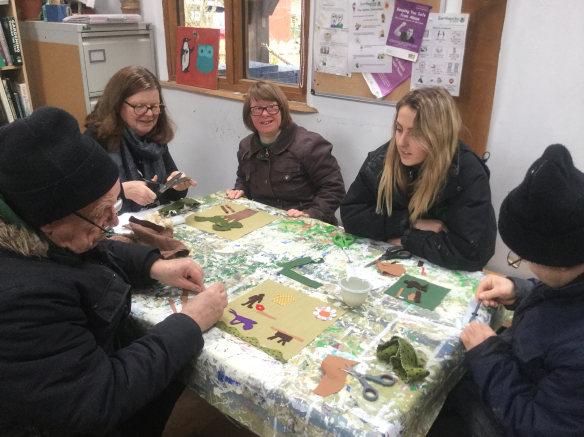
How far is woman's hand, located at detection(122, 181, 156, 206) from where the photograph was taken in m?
1.93

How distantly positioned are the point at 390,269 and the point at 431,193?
1.11 feet

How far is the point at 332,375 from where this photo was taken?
3.35 feet

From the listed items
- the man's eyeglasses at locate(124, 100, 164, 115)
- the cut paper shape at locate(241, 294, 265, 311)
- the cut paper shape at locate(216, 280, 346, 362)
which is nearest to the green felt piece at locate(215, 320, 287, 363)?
the cut paper shape at locate(216, 280, 346, 362)

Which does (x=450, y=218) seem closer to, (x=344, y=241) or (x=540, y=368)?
(x=344, y=241)

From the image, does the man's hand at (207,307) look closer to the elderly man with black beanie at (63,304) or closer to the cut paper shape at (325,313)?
the elderly man with black beanie at (63,304)

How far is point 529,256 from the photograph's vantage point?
1.02 meters

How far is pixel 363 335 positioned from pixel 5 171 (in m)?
0.91

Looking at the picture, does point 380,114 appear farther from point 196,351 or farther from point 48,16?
point 48,16

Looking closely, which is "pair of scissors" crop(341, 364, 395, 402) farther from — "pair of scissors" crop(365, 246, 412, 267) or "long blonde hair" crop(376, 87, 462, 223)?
"long blonde hair" crop(376, 87, 462, 223)

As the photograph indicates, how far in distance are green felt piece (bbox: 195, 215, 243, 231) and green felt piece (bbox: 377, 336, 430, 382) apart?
35.6 inches

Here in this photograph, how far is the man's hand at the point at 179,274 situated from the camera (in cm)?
136

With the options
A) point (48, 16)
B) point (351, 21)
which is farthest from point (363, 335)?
point (48, 16)

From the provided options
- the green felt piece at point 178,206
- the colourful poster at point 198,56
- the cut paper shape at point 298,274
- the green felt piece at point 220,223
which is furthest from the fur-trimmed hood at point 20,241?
the colourful poster at point 198,56

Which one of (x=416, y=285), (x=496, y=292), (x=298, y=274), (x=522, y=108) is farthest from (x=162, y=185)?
(x=522, y=108)
